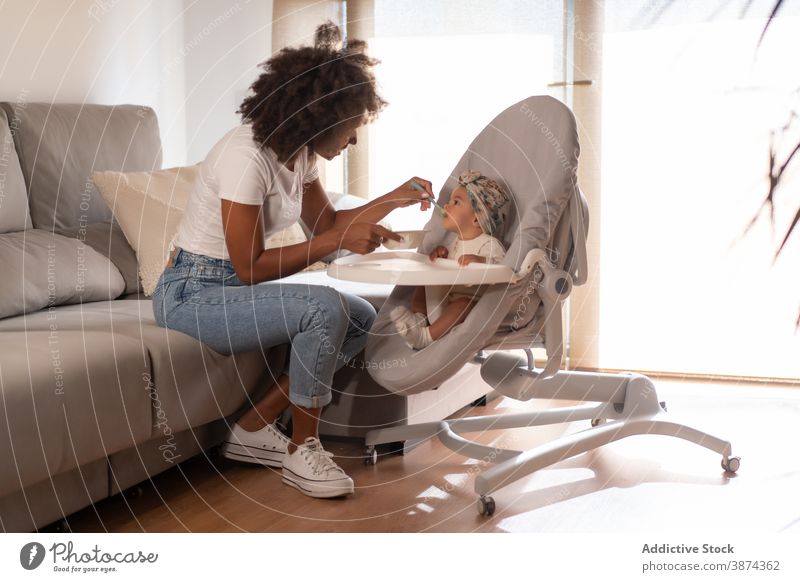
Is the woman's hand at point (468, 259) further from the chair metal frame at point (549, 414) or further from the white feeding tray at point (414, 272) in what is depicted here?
the chair metal frame at point (549, 414)

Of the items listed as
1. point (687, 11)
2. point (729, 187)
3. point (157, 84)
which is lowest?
point (729, 187)

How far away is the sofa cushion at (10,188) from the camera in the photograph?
2.62m

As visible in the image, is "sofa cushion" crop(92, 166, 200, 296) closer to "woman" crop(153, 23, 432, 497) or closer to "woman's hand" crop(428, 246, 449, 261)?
"woman" crop(153, 23, 432, 497)

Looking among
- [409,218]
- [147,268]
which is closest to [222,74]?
[409,218]

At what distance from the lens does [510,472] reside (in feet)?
7.52

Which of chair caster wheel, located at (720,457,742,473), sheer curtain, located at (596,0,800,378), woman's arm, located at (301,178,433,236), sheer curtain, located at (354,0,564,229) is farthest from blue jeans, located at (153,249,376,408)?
sheer curtain, located at (596,0,800,378)

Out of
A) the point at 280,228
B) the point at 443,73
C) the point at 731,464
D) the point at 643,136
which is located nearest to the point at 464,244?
the point at 280,228

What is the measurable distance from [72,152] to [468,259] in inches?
52.9

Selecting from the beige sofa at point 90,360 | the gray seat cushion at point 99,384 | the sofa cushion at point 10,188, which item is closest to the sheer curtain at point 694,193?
the beige sofa at point 90,360

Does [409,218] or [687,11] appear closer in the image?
[687,11]

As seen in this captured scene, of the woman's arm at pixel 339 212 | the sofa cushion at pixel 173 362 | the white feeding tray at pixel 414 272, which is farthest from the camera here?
the woman's arm at pixel 339 212

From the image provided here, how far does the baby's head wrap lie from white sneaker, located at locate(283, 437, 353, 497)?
0.69 m

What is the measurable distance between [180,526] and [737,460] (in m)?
1.41

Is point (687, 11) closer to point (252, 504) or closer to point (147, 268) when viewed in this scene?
point (147, 268)
